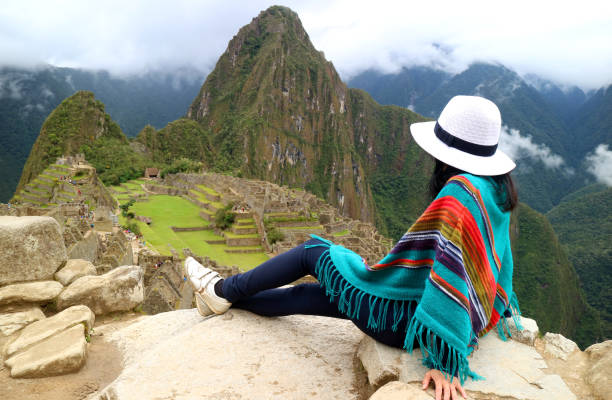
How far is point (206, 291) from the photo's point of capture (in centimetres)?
273

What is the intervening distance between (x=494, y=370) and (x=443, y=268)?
0.65 m

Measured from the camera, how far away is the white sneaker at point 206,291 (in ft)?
8.78

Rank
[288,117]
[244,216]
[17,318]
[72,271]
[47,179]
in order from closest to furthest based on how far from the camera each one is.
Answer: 1. [17,318]
2. [72,271]
3. [244,216]
4. [47,179]
5. [288,117]

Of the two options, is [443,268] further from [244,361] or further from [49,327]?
[49,327]

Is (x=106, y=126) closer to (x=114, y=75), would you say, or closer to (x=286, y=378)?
(x=114, y=75)

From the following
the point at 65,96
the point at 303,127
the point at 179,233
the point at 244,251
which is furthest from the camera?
the point at 303,127

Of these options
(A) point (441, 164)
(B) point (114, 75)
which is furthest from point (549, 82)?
(A) point (441, 164)

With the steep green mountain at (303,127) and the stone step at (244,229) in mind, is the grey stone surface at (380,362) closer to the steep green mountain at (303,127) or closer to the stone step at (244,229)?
the stone step at (244,229)

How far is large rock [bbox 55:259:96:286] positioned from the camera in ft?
11.1

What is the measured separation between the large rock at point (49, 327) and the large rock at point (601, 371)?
307cm

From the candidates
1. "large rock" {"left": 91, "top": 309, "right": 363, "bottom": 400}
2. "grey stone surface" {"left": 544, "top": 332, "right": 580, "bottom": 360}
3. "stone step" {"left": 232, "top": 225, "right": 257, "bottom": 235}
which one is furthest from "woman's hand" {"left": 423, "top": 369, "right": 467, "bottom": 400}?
"stone step" {"left": 232, "top": 225, "right": 257, "bottom": 235}

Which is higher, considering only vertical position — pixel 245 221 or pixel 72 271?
pixel 72 271

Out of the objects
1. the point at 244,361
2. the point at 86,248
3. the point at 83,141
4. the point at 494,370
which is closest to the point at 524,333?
the point at 494,370

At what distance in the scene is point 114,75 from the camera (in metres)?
97.0
